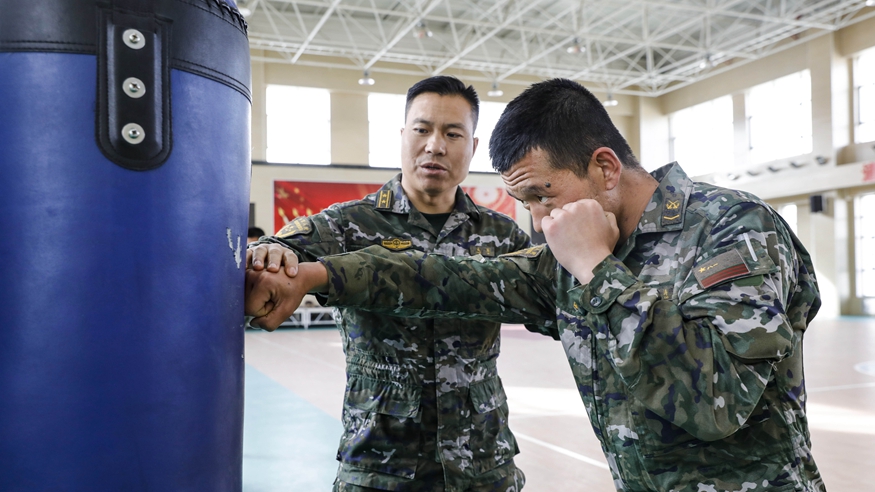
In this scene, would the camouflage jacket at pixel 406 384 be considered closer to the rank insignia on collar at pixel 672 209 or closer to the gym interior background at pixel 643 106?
the rank insignia on collar at pixel 672 209

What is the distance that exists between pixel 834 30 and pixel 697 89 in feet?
14.3

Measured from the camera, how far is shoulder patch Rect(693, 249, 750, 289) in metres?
1.23

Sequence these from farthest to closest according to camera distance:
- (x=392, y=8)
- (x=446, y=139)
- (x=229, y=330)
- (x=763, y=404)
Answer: (x=392, y=8)
(x=446, y=139)
(x=763, y=404)
(x=229, y=330)

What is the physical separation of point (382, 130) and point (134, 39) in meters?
16.8

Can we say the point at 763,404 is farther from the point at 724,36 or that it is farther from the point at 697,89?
the point at 697,89

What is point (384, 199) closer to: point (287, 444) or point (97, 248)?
point (97, 248)

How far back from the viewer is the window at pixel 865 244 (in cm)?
1509

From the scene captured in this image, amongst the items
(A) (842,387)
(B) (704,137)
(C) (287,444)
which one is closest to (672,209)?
(C) (287,444)

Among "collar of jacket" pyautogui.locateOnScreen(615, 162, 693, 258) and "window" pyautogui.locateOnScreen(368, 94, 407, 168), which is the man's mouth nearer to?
"collar of jacket" pyautogui.locateOnScreen(615, 162, 693, 258)

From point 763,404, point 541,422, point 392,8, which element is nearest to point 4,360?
point 763,404

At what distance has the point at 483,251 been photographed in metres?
2.29

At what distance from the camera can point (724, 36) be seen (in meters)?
17.2

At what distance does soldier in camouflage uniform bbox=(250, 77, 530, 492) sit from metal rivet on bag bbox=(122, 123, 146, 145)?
2.80 ft

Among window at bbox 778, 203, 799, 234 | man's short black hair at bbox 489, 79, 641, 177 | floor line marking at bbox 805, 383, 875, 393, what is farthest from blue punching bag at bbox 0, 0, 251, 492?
window at bbox 778, 203, 799, 234
